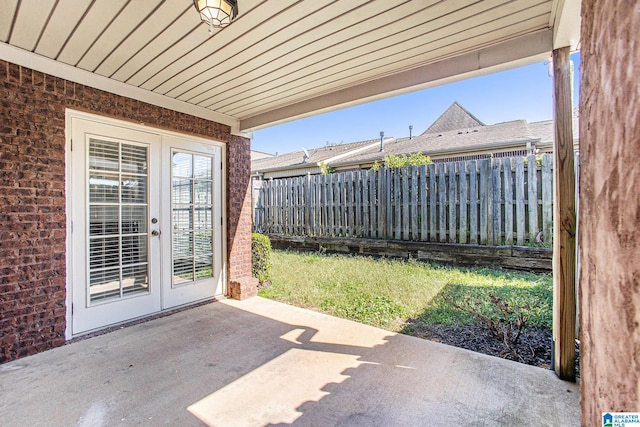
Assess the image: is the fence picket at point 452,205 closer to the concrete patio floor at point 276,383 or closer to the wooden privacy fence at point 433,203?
the wooden privacy fence at point 433,203

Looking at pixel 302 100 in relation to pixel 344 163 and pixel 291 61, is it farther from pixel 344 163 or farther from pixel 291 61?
pixel 344 163

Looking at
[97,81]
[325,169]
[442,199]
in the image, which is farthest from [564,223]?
[325,169]

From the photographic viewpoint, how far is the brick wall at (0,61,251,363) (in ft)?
8.68

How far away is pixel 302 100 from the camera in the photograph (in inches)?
151

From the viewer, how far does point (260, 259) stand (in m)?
5.06

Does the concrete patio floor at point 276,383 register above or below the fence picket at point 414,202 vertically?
below

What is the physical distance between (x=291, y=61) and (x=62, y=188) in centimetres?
252

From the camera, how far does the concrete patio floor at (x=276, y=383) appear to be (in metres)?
1.94

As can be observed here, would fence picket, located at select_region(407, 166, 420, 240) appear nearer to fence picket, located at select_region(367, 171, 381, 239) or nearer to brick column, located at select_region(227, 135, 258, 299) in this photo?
fence picket, located at select_region(367, 171, 381, 239)

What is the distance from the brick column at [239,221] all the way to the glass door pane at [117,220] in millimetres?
1135

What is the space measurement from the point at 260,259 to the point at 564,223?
402 centimetres

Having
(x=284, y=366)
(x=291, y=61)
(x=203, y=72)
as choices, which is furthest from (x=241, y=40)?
(x=284, y=366)

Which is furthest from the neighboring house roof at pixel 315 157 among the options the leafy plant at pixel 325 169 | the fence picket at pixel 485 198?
the fence picket at pixel 485 198

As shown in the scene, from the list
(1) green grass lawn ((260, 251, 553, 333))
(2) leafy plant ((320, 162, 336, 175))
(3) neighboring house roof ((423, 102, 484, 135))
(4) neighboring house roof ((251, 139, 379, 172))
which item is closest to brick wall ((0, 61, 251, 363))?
(1) green grass lawn ((260, 251, 553, 333))
